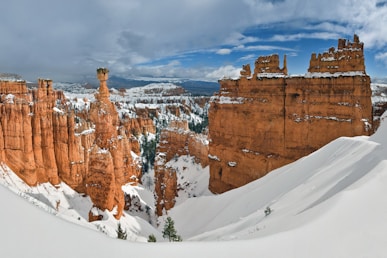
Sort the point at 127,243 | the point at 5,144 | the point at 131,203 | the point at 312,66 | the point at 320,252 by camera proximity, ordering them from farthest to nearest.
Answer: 1. the point at 131,203
2. the point at 5,144
3. the point at 312,66
4. the point at 320,252
5. the point at 127,243

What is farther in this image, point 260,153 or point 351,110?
point 260,153

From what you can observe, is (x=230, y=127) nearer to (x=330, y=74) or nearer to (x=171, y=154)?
(x=330, y=74)

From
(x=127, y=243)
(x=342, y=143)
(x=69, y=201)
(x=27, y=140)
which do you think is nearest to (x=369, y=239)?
(x=127, y=243)

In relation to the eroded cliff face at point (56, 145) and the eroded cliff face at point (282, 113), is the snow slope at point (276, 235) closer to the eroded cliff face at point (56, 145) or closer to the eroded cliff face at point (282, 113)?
the eroded cliff face at point (282, 113)

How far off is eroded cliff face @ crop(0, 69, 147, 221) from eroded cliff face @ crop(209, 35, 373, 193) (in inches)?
331

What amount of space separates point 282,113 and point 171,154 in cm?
2118

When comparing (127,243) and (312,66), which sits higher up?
(312,66)

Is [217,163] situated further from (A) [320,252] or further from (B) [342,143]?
(A) [320,252]

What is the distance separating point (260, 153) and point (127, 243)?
18984 mm

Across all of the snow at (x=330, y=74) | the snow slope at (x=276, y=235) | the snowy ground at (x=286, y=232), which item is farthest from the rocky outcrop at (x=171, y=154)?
the snow slope at (x=276, y=235)

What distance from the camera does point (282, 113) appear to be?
20.8 m

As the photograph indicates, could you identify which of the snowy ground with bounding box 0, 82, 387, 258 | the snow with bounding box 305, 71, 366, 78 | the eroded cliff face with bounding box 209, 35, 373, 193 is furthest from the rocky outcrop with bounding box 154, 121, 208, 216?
the snowy ground with bounding box 0, 82, 387, 258

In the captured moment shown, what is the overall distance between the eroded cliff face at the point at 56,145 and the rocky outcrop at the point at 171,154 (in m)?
3.99

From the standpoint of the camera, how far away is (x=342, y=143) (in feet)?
42.1
